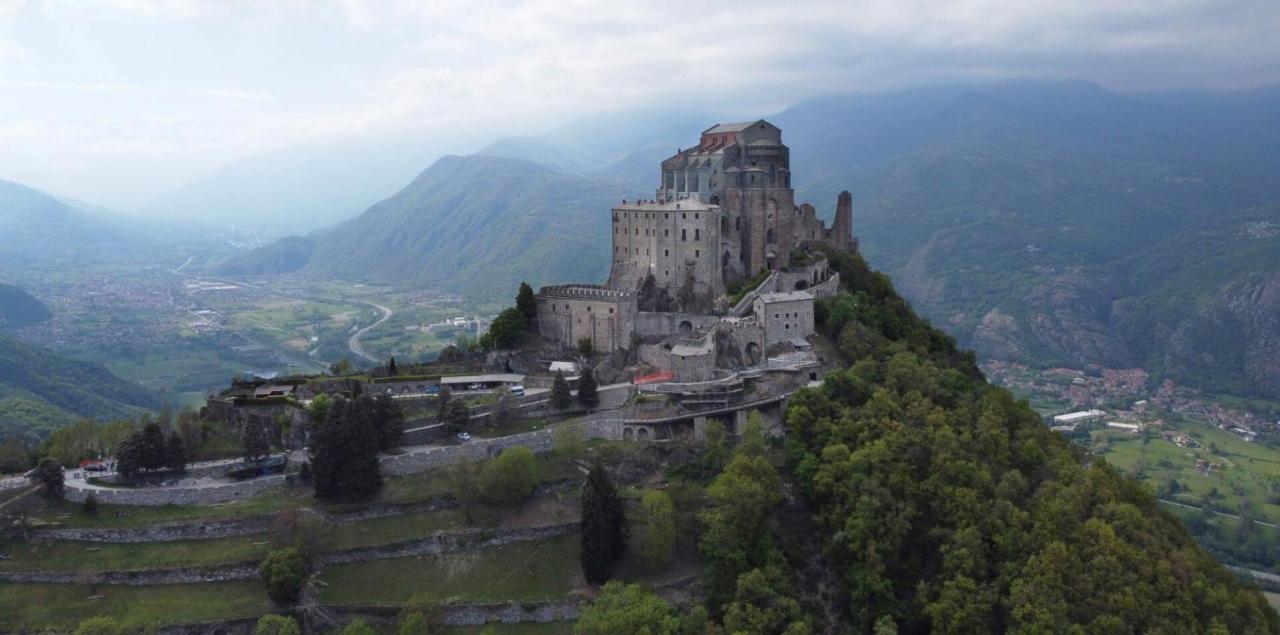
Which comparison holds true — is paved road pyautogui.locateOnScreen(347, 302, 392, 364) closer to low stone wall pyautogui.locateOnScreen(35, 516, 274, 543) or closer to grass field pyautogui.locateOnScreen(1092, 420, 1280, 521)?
low stone wall pyautogui.locateOnScreen(35, 516, 274, 543)

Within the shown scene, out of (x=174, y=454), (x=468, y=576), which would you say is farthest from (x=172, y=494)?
(x=468, y=576)

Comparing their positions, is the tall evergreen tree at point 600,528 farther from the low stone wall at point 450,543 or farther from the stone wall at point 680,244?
the stone wall at point 680,244

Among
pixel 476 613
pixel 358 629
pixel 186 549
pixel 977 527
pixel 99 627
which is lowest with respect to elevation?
pixel 476 613

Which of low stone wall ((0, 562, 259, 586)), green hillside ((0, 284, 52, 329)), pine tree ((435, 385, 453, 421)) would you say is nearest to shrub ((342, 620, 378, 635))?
low stone wall ((0, 562, 259, 586))

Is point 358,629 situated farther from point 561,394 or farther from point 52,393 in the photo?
point 52,393

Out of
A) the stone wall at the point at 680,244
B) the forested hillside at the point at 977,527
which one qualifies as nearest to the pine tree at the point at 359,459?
the forested hillside at the point at 977,527

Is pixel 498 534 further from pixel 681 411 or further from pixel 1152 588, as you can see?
pixel 1152 588

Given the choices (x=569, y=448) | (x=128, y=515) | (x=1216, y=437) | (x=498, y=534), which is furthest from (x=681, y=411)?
(x=1216, y=437)
